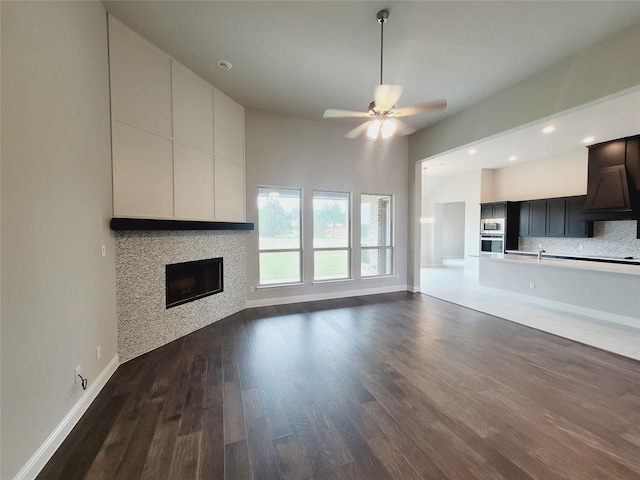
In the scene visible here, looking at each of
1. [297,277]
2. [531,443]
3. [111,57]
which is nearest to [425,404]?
[531,443]

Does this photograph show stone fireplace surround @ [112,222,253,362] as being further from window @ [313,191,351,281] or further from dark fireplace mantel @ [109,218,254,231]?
window @ [313,191,351,281]

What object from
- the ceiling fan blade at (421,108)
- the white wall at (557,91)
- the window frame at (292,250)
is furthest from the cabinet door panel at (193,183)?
the white wall at (557,91)

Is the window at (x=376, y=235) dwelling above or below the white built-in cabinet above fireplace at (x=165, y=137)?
below

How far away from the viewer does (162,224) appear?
119 inches

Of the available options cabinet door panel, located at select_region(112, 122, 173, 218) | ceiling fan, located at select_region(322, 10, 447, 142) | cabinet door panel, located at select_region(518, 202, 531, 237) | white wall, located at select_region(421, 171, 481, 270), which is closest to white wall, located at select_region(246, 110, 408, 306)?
cabinet door panel, located at select_region(112, 122, 173, 218)

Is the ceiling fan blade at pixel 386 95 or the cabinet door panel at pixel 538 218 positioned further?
the cabinet door panel at pixel 538 218

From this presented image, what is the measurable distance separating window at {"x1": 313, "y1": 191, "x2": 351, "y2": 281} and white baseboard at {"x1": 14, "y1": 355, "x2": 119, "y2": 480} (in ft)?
11.8

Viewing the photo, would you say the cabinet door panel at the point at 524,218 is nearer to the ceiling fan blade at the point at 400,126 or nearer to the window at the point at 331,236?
the window at the point at 331,236

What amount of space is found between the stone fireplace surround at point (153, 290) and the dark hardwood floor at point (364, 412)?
0.23 meters

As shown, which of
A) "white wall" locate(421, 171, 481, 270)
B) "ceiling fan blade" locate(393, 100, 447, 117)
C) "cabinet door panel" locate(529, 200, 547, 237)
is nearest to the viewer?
"ceiling fan blade" locate(393, 100, 447, 117)

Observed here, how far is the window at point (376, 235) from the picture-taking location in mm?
5738

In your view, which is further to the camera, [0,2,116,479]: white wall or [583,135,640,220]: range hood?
[583,135,640,220]: range hood

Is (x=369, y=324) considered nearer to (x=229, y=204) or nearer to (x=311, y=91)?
(x=229, y=204)

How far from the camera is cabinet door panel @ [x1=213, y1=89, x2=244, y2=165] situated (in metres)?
4.00
